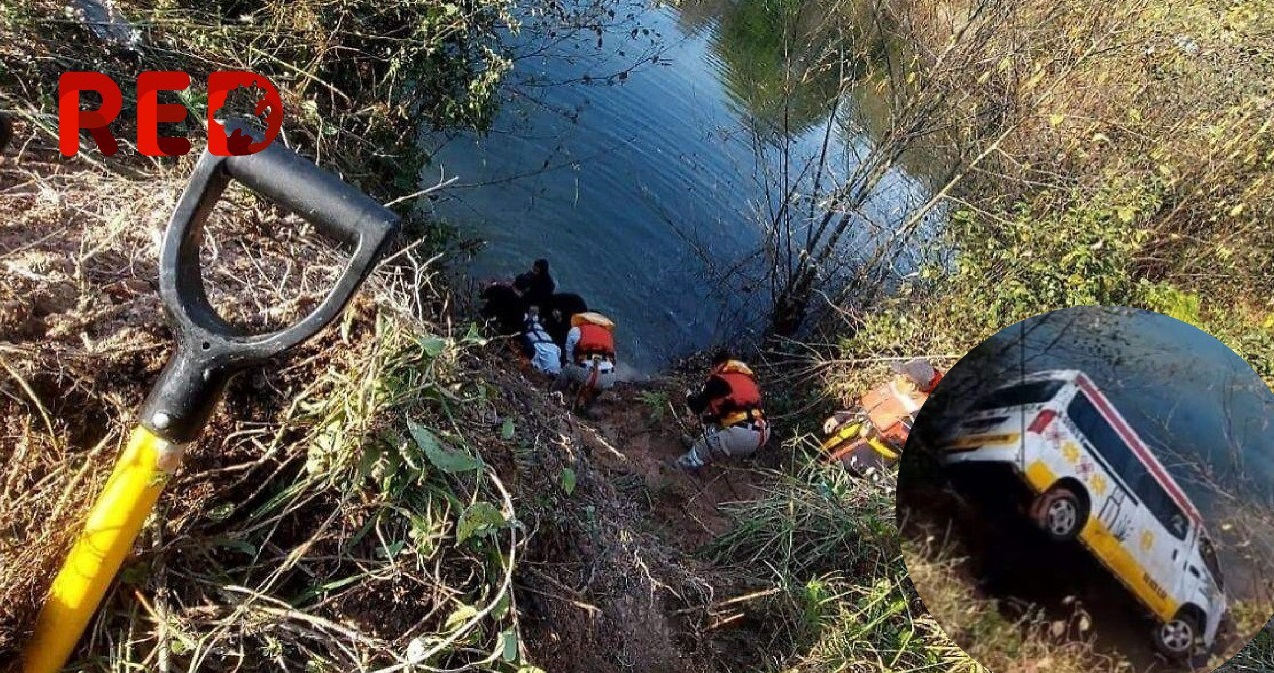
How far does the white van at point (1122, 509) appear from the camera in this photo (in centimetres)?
140

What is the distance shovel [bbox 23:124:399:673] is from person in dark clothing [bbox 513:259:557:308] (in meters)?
7.23

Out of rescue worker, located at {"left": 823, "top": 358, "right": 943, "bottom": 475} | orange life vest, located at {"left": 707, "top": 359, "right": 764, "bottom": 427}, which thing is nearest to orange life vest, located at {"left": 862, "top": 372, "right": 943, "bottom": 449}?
rescue worker, located at {"left": 823, "top": 358, "right": 943, "bottom": 475}

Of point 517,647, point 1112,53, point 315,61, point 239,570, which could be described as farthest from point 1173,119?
point 239,570

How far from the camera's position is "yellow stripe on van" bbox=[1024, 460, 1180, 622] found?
141 centimetres

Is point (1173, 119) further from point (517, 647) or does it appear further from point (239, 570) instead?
point (239, 570)

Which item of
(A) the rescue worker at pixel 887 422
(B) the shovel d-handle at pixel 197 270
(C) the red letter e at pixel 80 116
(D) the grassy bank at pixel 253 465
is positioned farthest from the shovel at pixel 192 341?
(A) the rescue worker at pixel 887 422

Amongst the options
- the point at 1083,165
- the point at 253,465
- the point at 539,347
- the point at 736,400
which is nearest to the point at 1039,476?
the point at 253,465

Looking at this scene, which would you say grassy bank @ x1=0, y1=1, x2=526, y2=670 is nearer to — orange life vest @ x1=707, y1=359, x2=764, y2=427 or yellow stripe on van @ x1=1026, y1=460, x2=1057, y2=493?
yellow stripe on van @ x1=1026, y1=460, x2=1057, y2=493

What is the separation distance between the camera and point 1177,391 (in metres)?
1.47

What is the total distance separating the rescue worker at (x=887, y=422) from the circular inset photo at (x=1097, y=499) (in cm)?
500

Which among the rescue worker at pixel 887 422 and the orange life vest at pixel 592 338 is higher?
the rescue worker at pixel 887 422

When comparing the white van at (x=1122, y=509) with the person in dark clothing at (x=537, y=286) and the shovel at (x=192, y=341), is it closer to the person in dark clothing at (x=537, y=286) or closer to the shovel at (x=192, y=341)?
the shovel at (x=192, y=341)

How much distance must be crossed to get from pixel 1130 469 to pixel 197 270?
1.83 m

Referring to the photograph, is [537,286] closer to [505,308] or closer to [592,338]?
[505,308]
